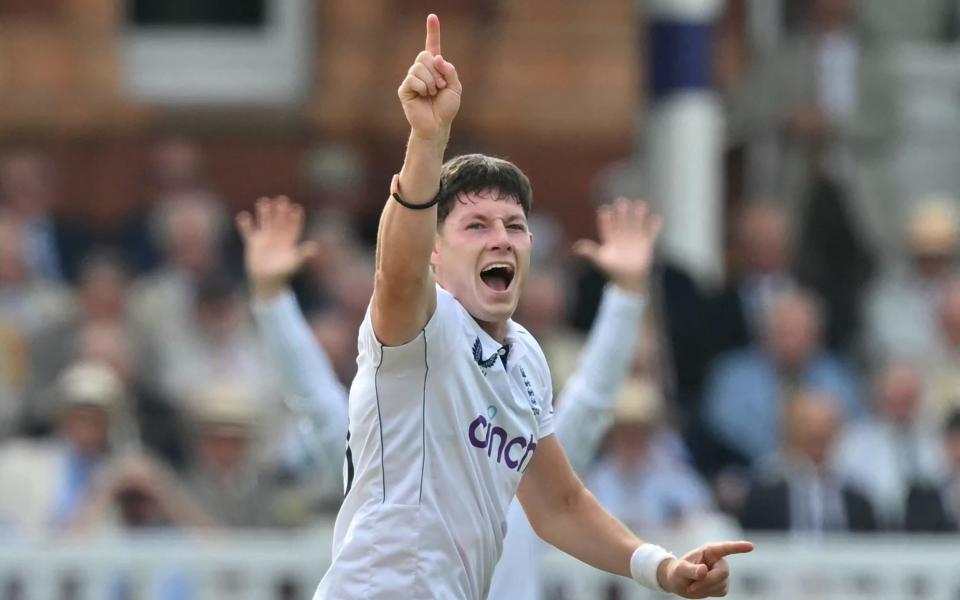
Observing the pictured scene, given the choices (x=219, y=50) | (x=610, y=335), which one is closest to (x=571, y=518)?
(x=610, y=335)

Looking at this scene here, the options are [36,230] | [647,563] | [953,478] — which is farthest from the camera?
[36,230]

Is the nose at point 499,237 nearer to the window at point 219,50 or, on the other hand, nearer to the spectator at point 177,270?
the spectator at point 177,270

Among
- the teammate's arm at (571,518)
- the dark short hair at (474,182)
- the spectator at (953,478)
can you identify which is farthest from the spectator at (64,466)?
the dark short hair at (474,182)

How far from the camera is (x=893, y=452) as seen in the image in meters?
10.6

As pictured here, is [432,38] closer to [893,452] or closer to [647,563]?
[647,563]

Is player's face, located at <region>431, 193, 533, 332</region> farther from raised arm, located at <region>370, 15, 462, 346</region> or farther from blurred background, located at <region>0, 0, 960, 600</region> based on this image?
blurred background, located at <region>0, 0, 960, 600</region>

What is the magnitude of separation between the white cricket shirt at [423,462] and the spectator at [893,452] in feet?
16.6

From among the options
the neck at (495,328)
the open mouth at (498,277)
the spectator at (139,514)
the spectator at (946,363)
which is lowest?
the spectator at (139,514)

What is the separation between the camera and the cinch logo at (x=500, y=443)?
549 centimetres

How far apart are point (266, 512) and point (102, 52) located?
4442 mm

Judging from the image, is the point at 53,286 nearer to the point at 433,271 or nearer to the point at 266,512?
the point at 266,512

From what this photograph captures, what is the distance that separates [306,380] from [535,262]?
4.13 metres

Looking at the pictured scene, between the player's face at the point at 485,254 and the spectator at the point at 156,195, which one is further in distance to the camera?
the spectator at the point at 156,195

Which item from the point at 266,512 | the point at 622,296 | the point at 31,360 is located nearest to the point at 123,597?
the point at 266,512
